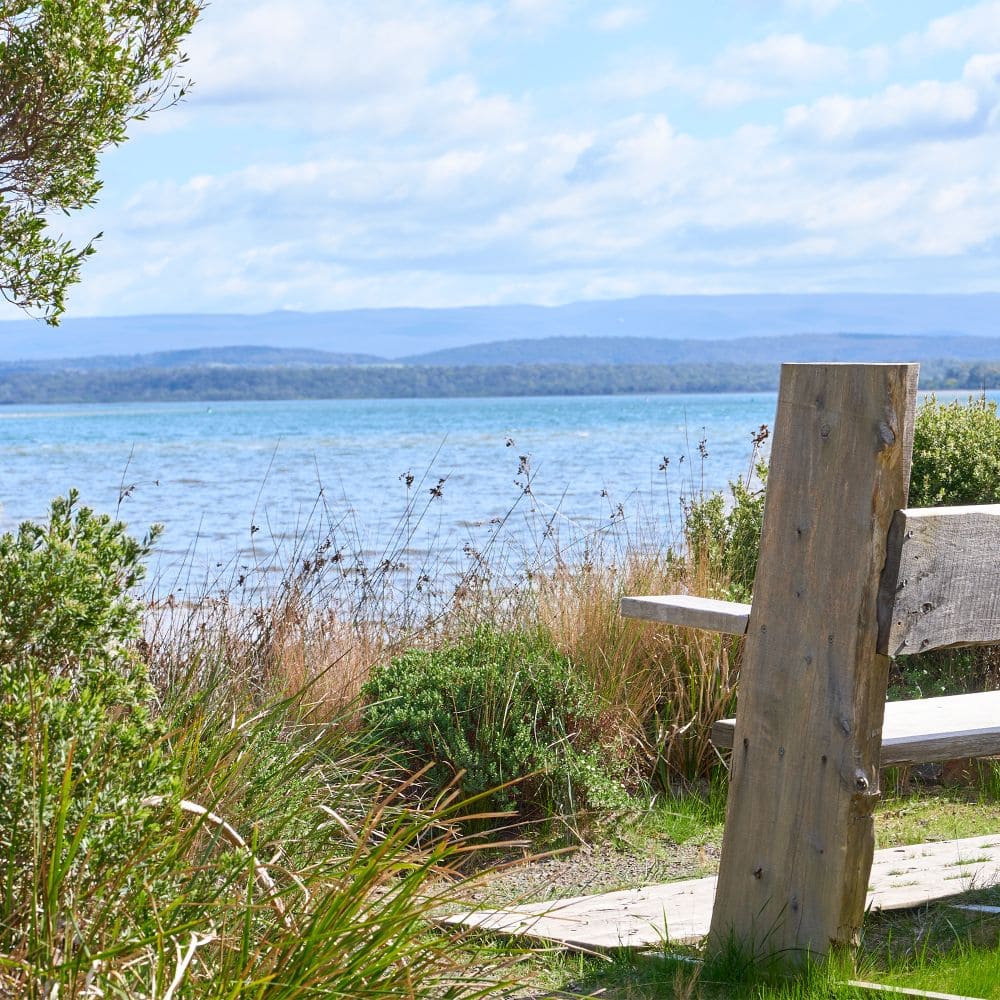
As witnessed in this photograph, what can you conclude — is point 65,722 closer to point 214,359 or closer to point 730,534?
point 730,534

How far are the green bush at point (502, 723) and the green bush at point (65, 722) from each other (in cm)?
238

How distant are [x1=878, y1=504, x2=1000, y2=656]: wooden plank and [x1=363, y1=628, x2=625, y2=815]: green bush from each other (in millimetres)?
2216

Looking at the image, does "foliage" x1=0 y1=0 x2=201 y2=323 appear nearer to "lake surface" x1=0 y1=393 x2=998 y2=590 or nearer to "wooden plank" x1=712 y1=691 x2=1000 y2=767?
"lake surface" x1=0 y1=393 x2=998 y2=590

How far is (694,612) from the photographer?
12.8ft

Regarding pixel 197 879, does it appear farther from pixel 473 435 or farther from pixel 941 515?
pixel 473 435

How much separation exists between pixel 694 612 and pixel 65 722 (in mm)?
2101

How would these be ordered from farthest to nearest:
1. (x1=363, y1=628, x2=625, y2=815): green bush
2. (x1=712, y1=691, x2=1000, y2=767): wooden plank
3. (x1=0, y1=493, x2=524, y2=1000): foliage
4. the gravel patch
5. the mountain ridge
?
1. the mountain ridge
2. (x1=363, y1=628, x2=625, y2=815): green bush
3. the gravel patch
4. (x1=712, y1=691, x2=1000, y2=767): wooden plank
5. (x1=0, y1=493, x2=524, y2=1000): foliage

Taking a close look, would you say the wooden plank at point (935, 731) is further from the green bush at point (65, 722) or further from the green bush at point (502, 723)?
the green bush at point (65, 722)

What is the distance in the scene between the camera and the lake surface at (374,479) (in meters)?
10.9

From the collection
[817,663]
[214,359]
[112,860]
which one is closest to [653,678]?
[817,663]

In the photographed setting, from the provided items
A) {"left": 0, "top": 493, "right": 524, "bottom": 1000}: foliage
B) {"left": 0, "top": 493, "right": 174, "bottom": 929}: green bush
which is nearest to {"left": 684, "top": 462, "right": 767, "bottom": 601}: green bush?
{"left": 0, "top": 493, "right": 524, "bottom": 1000}: foliage

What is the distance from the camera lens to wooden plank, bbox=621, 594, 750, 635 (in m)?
3.66

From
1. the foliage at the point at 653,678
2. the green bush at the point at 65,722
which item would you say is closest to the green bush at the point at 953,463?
the foliage at the point at 653,678

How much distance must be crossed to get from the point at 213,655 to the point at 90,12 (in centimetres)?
294
